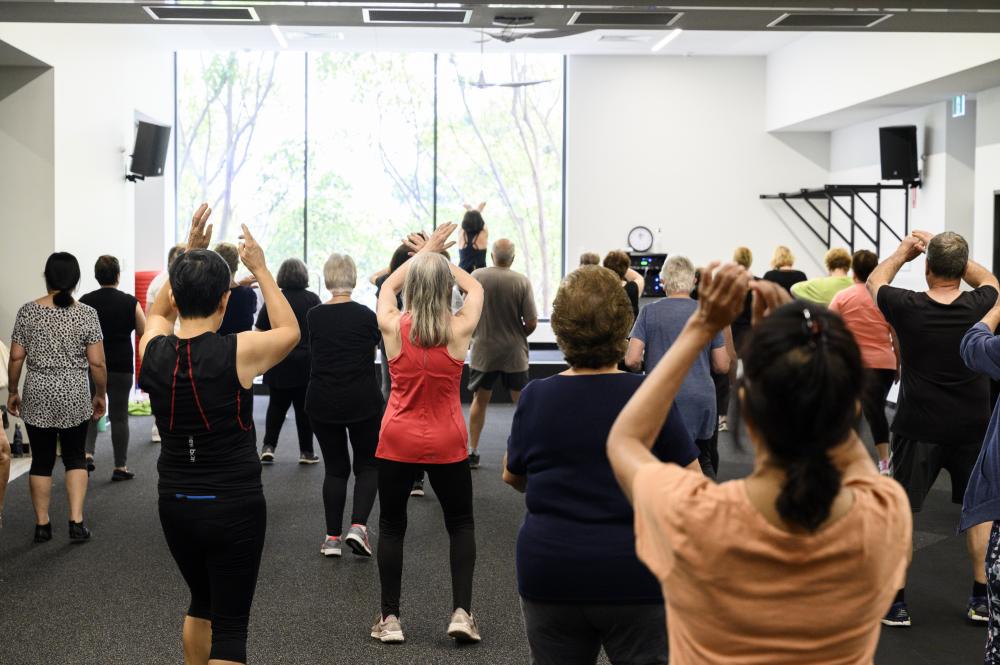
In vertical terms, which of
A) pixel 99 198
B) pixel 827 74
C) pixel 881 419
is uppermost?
pixel 827 74

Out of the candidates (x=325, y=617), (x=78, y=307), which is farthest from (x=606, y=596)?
(x=78, y=307)

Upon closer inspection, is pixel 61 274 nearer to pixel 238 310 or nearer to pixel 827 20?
pixel 238 310

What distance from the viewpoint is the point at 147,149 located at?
10102 mm

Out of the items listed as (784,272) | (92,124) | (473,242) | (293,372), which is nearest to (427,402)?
(293,372)

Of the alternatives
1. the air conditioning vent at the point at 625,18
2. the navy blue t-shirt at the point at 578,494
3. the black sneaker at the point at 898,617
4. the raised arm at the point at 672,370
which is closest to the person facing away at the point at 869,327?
the air conditioning vent at the point at 625,18

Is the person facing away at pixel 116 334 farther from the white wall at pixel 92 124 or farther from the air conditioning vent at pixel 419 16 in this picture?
the air conditioning vent at pixel 419 16

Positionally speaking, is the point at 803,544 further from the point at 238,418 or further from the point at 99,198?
the point at 99,198

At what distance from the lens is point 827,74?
1141cm

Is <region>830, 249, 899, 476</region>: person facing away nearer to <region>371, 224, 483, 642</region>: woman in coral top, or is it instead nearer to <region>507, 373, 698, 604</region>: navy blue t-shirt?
<region>371, 224, 483, 642</region>: woman in coral top

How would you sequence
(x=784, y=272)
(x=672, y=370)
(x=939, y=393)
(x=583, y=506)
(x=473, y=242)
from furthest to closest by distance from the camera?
1. (x=784, y=272)
2. (x=473, y=242)
3. (x=939, y=393)
4. (x=583, y=506)
5. (x=672, y=370)

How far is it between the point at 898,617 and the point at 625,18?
11.7 feet

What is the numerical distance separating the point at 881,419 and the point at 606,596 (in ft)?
15.9

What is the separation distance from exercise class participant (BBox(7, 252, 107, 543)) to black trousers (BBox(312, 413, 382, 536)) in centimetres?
134

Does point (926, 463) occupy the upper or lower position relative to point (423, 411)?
lower
